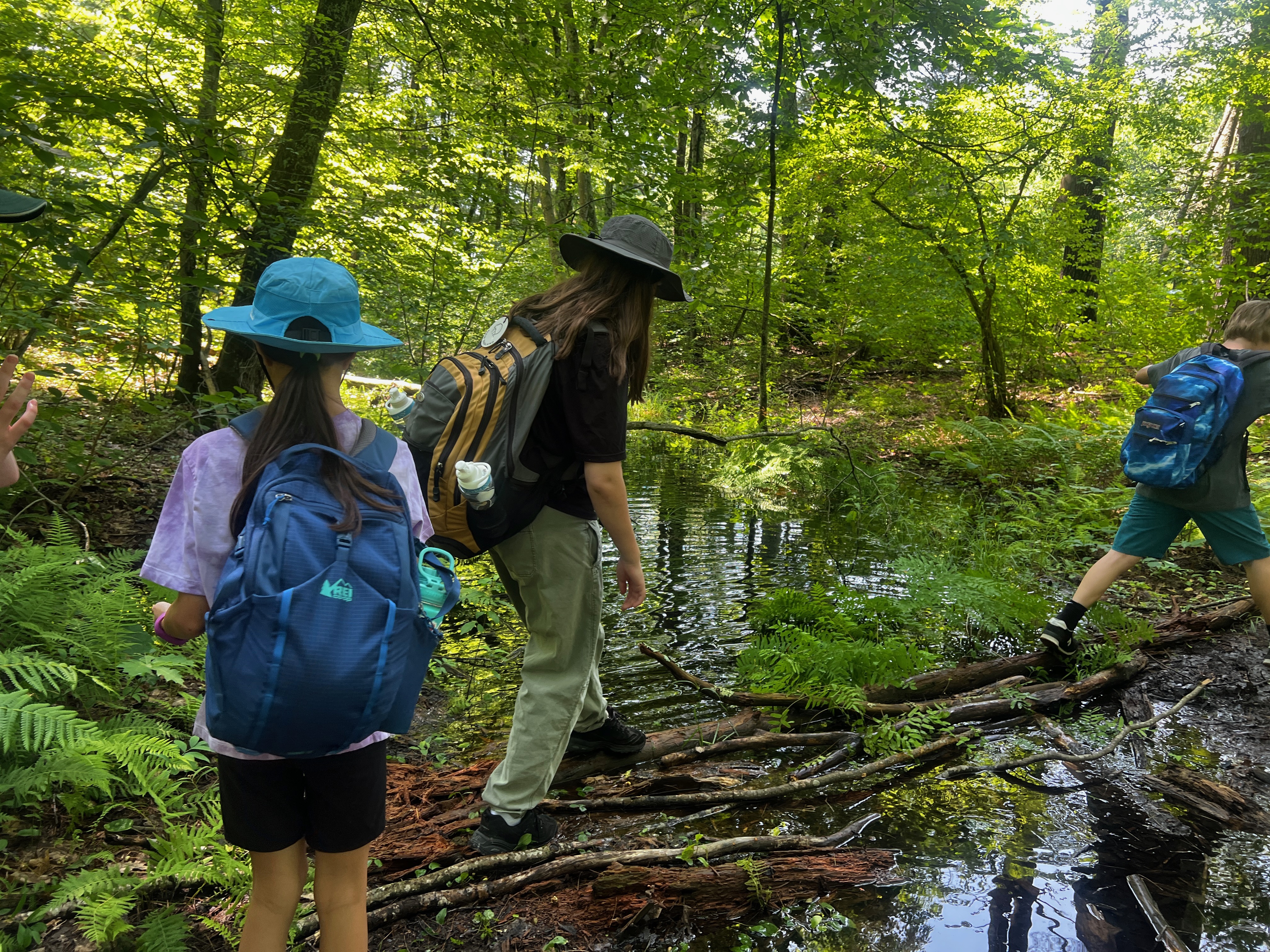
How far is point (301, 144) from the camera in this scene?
6.22 meters

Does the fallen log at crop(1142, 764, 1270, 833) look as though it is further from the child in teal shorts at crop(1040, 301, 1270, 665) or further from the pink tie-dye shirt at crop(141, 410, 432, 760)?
Result: the pink tie-dye shirt at crop(141, 410, 432, 760)

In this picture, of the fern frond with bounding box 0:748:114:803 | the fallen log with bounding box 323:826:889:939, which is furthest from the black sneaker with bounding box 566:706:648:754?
the fern frond with bounding box 0:748:114:803

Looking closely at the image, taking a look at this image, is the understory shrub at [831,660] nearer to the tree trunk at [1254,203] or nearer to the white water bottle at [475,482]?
the white water bottle at [475,482]

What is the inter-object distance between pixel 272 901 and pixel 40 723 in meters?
1.16

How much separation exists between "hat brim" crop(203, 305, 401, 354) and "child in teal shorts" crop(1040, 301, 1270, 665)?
4.54m

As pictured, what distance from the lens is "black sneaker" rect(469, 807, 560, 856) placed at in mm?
2812

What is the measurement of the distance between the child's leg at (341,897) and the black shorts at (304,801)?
0.05 metres

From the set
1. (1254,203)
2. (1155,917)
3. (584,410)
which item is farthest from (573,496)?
(1254,203)

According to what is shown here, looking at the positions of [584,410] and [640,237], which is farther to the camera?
[640,237]

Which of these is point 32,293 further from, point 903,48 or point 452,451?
point 903,48

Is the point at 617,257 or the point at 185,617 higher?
the point at 617,257

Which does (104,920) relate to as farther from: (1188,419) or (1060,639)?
(1188,419)

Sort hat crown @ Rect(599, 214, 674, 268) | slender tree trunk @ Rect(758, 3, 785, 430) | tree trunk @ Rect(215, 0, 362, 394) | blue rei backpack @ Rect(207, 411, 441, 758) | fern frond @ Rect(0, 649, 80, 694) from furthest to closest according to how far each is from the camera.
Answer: slender tree trunk @ Rect(758, 3, 785, 430)
tree trunk @ Rect(215, 0, 362, 394)
hat crown @ Rect(599, 214, 674, 268)
fern frond @ Rect(0, 649, 80, 694)
blue rei backpack @ Rect(207, 411, 441, 758)

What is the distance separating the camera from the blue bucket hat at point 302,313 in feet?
5.65
